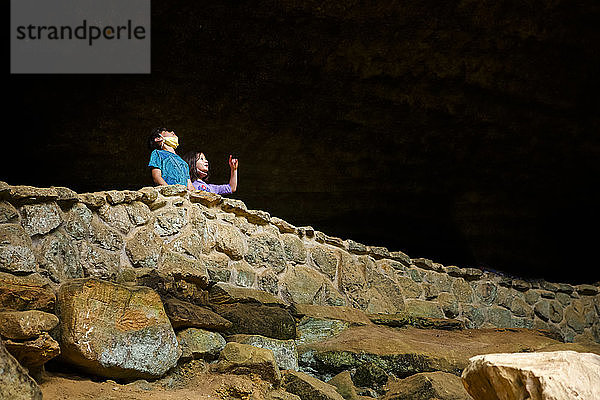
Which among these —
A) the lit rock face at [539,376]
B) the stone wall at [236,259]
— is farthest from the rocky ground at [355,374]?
the lit rock face at [539,376]

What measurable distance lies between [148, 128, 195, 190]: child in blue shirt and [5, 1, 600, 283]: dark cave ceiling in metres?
2.94

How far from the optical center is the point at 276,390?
3.22m

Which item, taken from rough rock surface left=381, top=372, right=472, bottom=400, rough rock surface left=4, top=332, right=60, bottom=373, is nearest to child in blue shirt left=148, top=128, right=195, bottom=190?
rough rock surface left=4, top=332, right=60, bottom=373

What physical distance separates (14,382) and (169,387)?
930 millimetres

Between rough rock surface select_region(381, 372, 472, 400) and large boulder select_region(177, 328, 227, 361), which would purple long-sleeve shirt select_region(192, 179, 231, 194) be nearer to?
large boulder select_region(177, 328, 227, 361)

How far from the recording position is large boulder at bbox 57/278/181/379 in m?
2.88

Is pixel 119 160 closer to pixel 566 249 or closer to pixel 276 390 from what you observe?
pixel 276 390

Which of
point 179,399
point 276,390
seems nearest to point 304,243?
point 276,390

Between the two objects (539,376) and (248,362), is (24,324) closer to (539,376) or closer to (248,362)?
(248,362)

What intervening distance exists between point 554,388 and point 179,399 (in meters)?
1.82

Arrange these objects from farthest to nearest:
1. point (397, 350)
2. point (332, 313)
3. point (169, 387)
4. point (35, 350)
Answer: point (332, 313), point (397, 350), point (169, 387), point (35, 350)

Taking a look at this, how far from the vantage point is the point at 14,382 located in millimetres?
2307

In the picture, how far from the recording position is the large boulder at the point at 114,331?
288 cm

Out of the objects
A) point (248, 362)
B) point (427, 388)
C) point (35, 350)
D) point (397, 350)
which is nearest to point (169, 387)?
point (248, 362)
